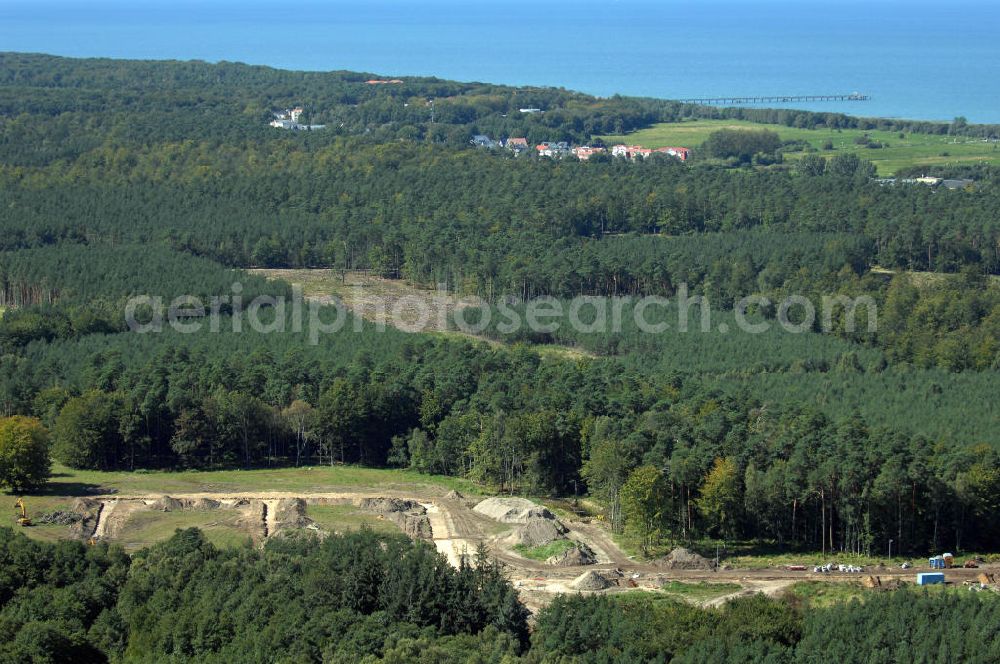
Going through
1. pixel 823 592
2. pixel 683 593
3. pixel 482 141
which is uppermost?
pixel 482 141

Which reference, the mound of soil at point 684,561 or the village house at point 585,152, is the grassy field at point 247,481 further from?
the village house at point 585,152

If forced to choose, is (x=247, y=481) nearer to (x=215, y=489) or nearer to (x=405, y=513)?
(x=215, y=489)

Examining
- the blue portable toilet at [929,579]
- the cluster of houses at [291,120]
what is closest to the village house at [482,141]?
the cluster of houses at [291,120]

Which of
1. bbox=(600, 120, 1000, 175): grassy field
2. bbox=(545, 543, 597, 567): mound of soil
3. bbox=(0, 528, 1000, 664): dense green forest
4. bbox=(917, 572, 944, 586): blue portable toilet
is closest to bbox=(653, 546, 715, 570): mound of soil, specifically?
bbox=(545, 543, 597, 567): mound of soil

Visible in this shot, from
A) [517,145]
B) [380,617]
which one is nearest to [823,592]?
[380,617]

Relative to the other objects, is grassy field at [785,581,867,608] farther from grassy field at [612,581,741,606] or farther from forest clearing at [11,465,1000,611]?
grassy field at [612,581,741,606]

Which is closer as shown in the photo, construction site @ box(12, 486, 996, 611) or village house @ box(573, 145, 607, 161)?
construction site @ box(12, 486, 996, 611)
